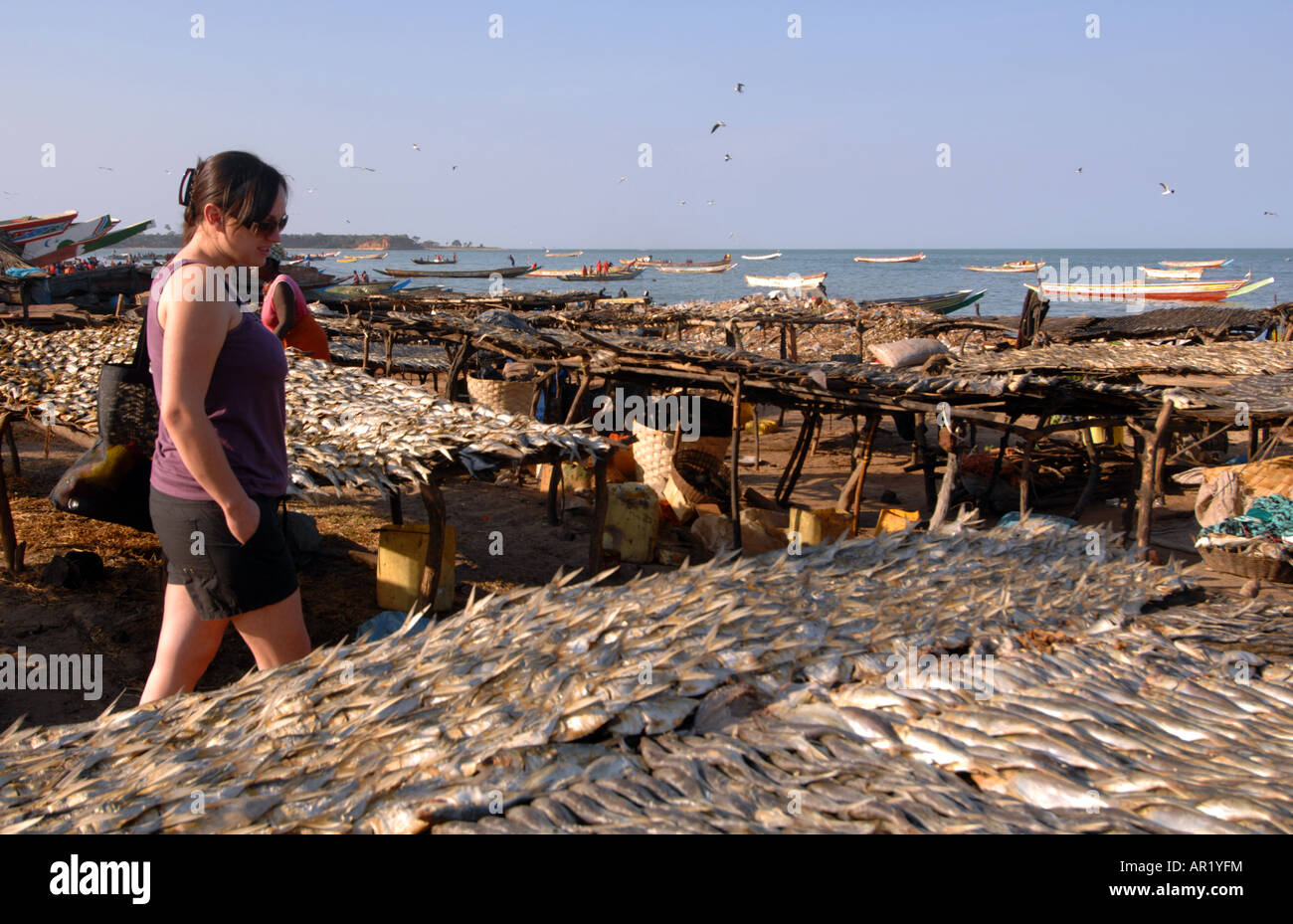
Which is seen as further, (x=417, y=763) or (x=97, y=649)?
(x=97, y=649)

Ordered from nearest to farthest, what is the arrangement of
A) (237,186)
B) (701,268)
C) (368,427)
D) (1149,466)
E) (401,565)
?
(237,186), (368,427), (401,565), (1149,466), (701,268)

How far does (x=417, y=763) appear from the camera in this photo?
1740 millimetres

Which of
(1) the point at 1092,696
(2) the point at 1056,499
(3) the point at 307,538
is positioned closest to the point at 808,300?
(2) the point at 1056,499

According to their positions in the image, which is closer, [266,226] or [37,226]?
[266,226]

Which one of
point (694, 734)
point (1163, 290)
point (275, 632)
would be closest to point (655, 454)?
point (275, 632)

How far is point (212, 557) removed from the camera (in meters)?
2.54

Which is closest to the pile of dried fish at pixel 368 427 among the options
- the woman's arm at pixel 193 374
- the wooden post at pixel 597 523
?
the wooden post at pixel 597 523

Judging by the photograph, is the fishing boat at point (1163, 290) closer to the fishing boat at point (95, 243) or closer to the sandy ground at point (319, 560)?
the sandy ground at point (319, 560)

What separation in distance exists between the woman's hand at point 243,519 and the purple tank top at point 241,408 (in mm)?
120

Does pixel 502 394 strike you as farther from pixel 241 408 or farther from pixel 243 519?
pixel 243 519

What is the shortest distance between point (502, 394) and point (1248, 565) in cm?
1053

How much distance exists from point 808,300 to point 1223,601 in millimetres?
19876
